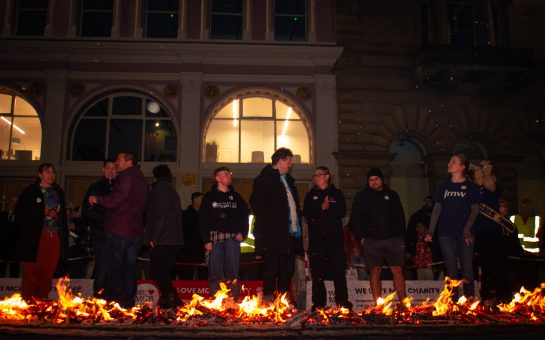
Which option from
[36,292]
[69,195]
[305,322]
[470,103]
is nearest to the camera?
[305,322]

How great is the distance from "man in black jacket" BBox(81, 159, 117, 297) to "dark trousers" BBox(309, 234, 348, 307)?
295 centimetres

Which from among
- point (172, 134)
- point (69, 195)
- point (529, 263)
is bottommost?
point (529, 263)

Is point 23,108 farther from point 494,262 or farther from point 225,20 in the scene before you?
point 494,262

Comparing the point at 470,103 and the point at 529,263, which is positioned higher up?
the point at 470,103

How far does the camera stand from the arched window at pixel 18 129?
14.2m

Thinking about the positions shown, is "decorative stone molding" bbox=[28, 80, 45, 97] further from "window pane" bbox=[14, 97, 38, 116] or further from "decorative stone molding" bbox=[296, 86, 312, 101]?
"decorative stone molding" bbox=[296, 86, 312, 101]

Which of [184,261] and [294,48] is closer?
[184,261]

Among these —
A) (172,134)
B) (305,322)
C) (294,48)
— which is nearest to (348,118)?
(294,48)

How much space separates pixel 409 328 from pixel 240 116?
35.5ft

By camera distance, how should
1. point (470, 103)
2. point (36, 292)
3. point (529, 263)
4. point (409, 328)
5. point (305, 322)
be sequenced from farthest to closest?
point (470, 103), point (529, 263), point (36, 292), point (305, 322), point (409, 328)

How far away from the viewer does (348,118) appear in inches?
575

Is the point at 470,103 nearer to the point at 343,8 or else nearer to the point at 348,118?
the point at 348,118

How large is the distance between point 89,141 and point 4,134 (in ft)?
8.81

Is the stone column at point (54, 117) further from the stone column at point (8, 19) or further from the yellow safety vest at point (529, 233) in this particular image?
the yellow safety vest at point (529, 233)
